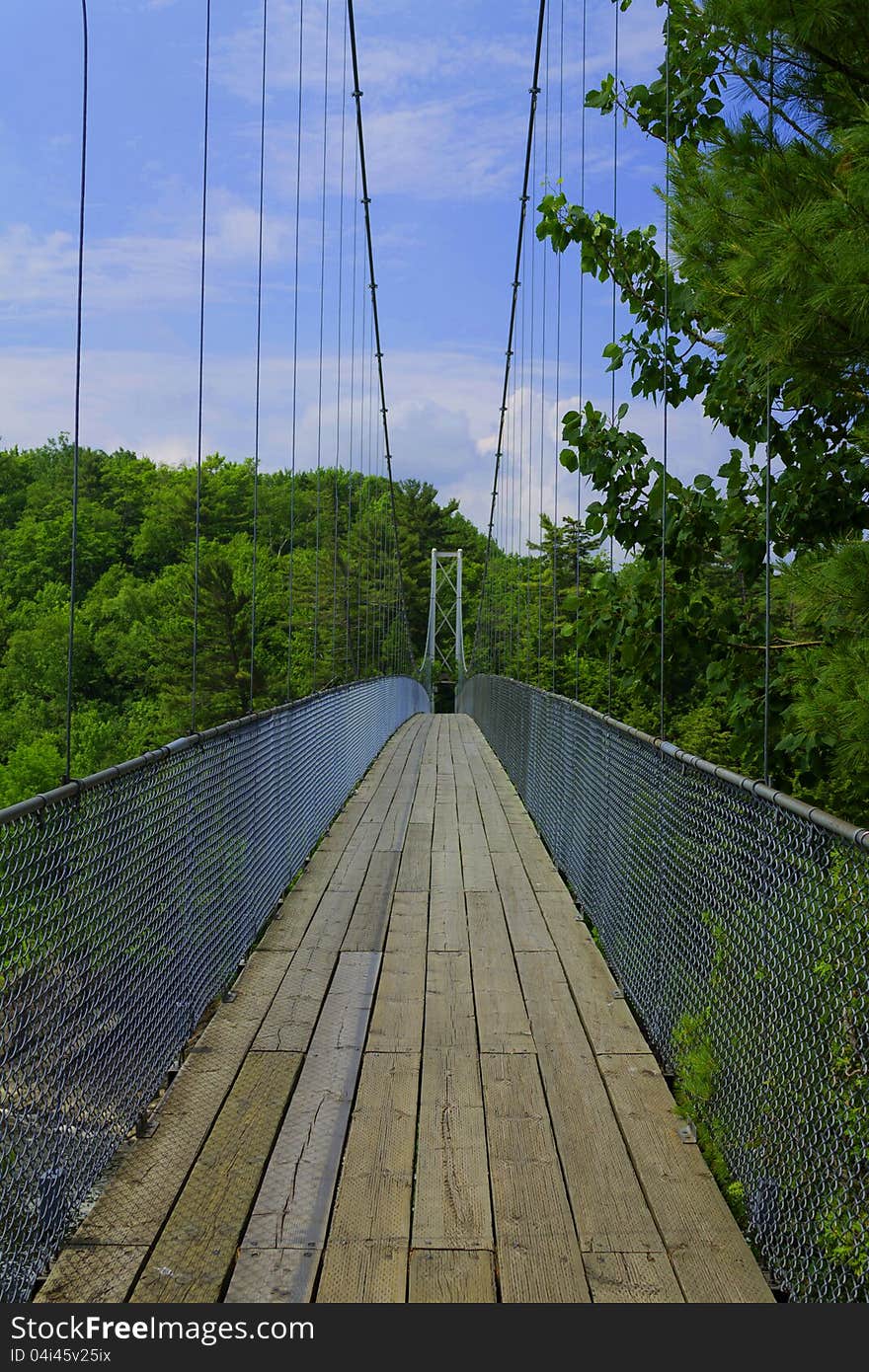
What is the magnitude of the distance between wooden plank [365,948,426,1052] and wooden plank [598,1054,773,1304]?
1.67 feet

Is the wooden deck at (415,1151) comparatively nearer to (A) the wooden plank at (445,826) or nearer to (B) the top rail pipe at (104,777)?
(B) the top rail pipe at (104,777)

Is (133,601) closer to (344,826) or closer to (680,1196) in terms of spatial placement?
(344,826)

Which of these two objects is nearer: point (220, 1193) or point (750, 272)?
point (220, 1193)

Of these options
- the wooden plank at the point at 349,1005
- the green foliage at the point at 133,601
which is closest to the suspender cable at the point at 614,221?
the wooden plank at the point at 349,1005

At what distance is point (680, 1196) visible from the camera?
2.18 m

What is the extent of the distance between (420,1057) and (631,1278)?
1062mm

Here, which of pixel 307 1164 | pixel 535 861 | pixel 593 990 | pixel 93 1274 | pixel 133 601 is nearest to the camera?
pixel 93 1274

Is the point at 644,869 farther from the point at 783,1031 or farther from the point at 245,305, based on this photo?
the point at 245,305

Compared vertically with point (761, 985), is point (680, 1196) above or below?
below

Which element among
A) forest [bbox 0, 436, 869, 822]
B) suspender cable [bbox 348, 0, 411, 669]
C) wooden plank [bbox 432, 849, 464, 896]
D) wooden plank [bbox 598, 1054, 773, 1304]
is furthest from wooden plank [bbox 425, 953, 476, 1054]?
forest [bbox 0, 436, 869, 822]

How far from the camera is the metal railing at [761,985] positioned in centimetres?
167

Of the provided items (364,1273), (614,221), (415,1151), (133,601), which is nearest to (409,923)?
(415,1151)

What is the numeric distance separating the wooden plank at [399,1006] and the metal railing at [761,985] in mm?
579

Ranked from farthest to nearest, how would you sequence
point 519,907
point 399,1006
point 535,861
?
point 535,861 < point 519,907 < point 399,1006
